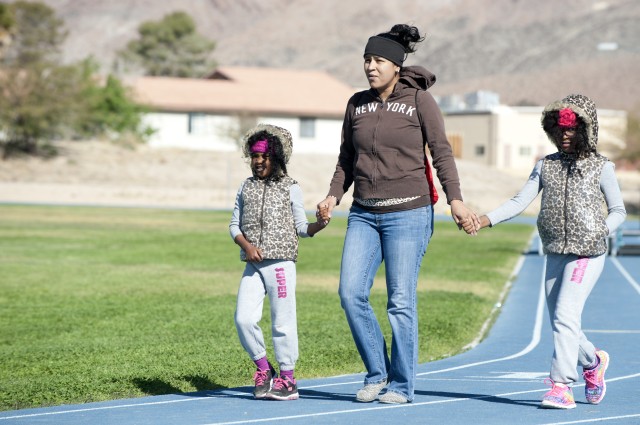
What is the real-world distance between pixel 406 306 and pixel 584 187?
54.0 inches

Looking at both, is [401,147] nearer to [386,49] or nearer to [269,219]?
[386,49]

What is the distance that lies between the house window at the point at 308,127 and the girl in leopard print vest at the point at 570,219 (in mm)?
78397

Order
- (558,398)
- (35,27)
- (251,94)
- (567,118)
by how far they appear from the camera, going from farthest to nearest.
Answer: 1. (35,27)
2. (251,94)
3. (567,118)
4. (558,398)

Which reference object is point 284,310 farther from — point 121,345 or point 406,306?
point 121,345

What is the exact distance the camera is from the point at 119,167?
70.5m

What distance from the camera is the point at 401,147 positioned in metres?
8.45

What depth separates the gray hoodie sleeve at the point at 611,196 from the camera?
8.53 meters

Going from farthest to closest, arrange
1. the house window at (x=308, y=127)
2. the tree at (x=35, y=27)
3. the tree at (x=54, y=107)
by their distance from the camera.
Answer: the tree at (x=35, y=27)
the house window at (x=308, y=127)
the tree at (x=54, y=107)

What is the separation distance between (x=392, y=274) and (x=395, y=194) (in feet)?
1.68

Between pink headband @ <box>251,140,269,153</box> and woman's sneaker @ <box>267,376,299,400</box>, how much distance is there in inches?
60.7

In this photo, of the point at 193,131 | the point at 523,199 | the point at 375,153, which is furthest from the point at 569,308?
the point at 193,131

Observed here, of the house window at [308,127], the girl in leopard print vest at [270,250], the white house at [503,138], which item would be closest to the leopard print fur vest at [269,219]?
the girl in leopard print vest at [270,250]

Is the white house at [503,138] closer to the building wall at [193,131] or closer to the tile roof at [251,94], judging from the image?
the tile roof at [251,94]

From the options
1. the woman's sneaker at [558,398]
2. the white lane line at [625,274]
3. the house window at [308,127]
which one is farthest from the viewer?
the house window at [308,127]
